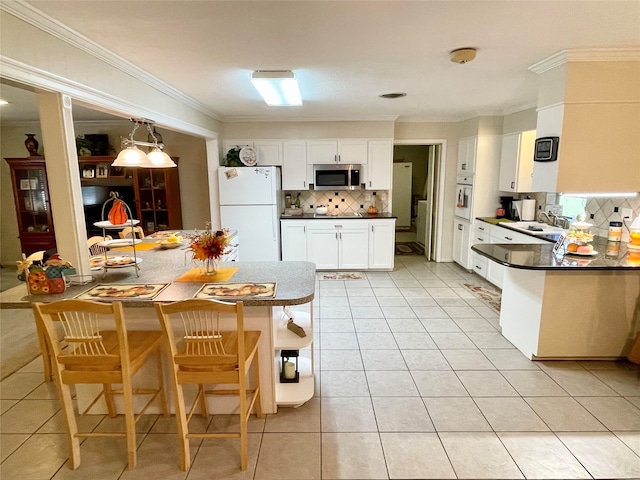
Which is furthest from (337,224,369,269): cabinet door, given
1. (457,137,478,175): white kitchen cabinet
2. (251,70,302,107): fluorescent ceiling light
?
(251,70,302,107): fluorescent ceiling light

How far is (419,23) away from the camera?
6.40 feet

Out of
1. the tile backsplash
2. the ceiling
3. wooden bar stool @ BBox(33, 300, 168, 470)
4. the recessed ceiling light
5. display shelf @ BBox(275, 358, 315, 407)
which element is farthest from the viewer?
the tile backsplash

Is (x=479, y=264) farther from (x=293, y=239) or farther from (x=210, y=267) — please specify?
(x=210, y=267)

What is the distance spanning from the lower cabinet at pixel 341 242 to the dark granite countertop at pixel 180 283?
239 centimetres

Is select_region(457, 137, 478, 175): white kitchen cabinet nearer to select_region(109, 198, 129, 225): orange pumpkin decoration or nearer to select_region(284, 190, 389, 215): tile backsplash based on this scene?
select_region(284, 190, 389, 215): tile backsplash

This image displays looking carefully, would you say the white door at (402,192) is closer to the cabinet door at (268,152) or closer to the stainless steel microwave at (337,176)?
the stainless steel microwave at (337,176)

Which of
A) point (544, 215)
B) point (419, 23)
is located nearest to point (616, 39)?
point (419, 23)

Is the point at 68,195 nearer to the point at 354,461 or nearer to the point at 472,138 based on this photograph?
the point at 354,461

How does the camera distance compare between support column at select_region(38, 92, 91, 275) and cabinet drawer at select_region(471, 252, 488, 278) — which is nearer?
support column at select_region(38, 92, 91, 275)

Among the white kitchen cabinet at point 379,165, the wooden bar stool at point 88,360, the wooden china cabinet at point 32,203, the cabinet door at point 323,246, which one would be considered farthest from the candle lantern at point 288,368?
the wooden china cabinet at point 32,203

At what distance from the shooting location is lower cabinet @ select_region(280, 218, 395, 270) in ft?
17.6

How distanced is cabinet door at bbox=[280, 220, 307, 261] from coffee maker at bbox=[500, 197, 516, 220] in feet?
9.64

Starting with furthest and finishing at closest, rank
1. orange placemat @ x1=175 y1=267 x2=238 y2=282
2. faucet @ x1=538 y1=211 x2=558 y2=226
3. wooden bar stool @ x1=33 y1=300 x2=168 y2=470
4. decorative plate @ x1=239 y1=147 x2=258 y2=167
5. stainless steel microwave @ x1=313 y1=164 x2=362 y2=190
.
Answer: stainless steel microwave @ x1=313 y1=164 x2=362 y2=190, decorative plate @ x1=239 y1=147 x2=258 y2=167, faucet @ x1=538 y1=211 x2=558 y2=226, orange placemat @ x1=175 y1=267 x2=238 y2=282, wooden bar stool @ x1=33 y1=300 x2=168 y2=470

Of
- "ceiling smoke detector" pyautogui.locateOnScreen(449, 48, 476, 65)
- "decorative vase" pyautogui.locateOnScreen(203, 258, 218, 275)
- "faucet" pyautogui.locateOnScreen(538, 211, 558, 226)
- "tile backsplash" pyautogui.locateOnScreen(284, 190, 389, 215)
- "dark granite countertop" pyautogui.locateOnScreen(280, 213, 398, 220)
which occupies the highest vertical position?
"ceiling smoke detector" pyautogui.locateOnScreen(449, 48, 476, 65)
